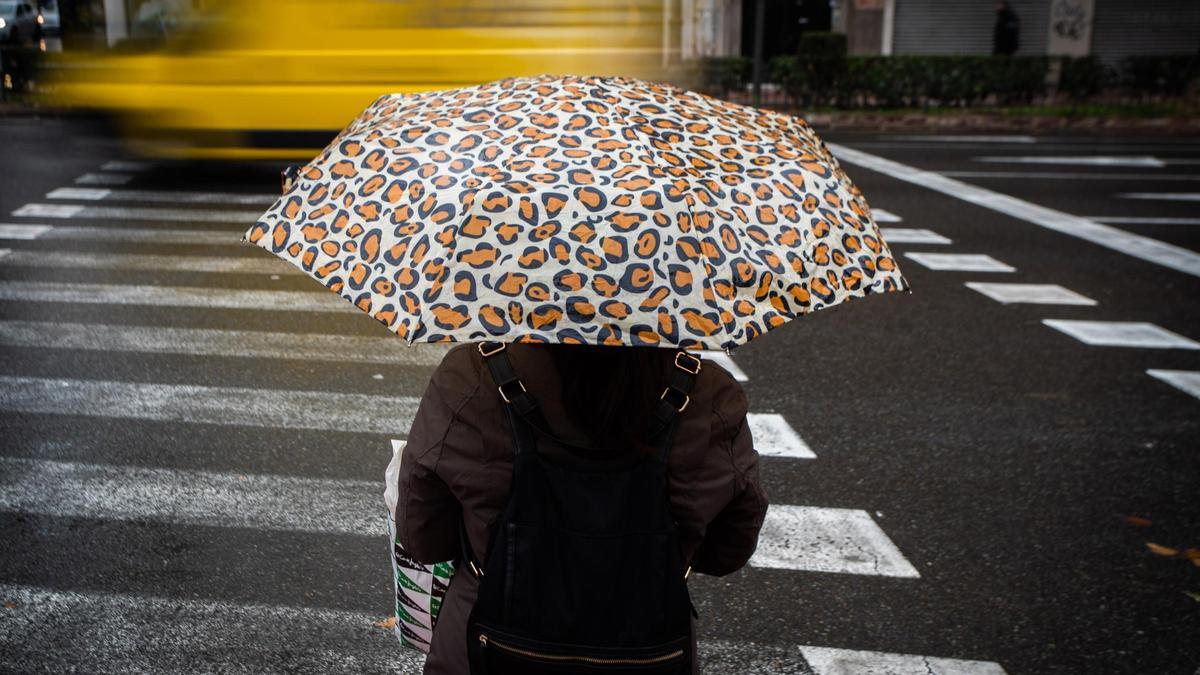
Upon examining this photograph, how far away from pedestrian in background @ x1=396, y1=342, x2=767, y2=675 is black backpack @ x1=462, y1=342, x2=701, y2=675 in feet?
0.10

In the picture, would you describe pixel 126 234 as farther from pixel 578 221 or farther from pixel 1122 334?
pixel 578 221

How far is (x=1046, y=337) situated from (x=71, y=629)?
5510 millimetres

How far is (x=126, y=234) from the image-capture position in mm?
8977

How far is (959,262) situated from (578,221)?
7.60m

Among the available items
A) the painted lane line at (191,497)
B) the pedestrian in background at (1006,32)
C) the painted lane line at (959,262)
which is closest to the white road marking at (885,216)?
the painted lane line at (959,262)

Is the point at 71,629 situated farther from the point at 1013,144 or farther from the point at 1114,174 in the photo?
the point at 1013,144

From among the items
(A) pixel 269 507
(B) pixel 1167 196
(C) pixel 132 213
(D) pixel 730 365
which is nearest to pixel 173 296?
(C) pixel 132 213

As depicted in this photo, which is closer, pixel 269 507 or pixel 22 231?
pixel 269 507

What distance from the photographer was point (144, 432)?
497 centimetres

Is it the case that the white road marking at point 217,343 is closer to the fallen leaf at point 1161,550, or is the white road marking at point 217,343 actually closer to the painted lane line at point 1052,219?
the fallen leaf at point 1161,550

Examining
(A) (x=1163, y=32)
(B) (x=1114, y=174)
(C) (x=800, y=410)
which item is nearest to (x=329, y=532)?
(C) (x=800, y=410)

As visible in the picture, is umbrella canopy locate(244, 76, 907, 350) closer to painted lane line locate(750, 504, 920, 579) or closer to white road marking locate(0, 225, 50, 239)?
painted lane line locate(750, 504, 920, 579)

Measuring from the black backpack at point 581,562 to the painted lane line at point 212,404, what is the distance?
3.37 m

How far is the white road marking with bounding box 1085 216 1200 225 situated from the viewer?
412 inches
